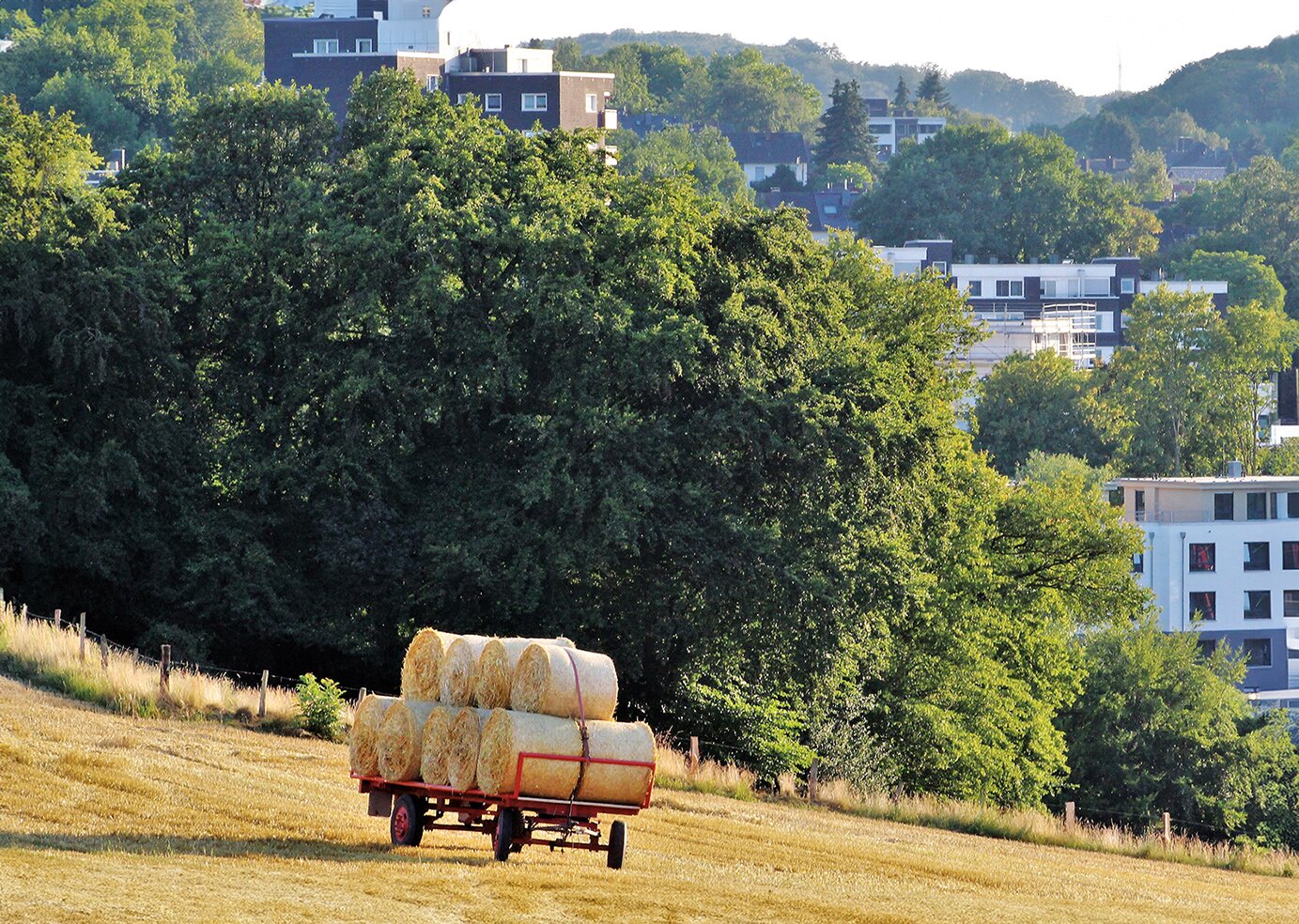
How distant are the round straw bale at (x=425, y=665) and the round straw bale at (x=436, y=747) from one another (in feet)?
3.32

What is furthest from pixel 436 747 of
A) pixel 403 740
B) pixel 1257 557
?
pixel 1257 557

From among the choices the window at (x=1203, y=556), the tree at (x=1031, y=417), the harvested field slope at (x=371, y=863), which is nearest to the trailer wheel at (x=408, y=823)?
the harvested field slope at (x=371, y=863)

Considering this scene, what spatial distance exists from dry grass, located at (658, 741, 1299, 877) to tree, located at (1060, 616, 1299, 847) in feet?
87.6

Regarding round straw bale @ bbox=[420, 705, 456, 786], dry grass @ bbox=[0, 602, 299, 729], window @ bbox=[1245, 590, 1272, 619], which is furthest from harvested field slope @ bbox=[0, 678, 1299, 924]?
window @ bbox=[1245, 590, 1272, 619]

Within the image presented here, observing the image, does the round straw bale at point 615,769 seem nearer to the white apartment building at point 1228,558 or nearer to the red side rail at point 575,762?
the red side rail at point 575,762

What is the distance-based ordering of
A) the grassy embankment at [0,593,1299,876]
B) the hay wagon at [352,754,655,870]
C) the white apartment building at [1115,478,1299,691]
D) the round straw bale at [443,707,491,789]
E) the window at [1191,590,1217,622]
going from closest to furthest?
the hay wagon at [352,754,655,870]
the round straw bale at [443,707,491,789]
the grassy embankment at [0,593,1299,876]
the white apartment building at [1115,478,1299,691]
the window at [1191,590,1217,622]

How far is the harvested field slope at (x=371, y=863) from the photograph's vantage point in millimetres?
23328

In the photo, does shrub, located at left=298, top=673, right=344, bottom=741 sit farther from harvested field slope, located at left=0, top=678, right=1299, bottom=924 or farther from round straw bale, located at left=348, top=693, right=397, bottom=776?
round straw bale, located at left=348, top=693, right=397, bottom=776

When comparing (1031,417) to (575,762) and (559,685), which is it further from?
(575,762)

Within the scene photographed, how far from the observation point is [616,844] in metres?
27.7

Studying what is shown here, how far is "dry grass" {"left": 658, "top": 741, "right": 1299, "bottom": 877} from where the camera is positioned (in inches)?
1581

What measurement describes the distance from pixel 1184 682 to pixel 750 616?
91.8 feet

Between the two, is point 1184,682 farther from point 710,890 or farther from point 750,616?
point 710,890

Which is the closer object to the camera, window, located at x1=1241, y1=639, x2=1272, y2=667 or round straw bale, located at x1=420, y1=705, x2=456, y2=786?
round straw bale, located at x1=420, y1=705, x2=456, y2=786
